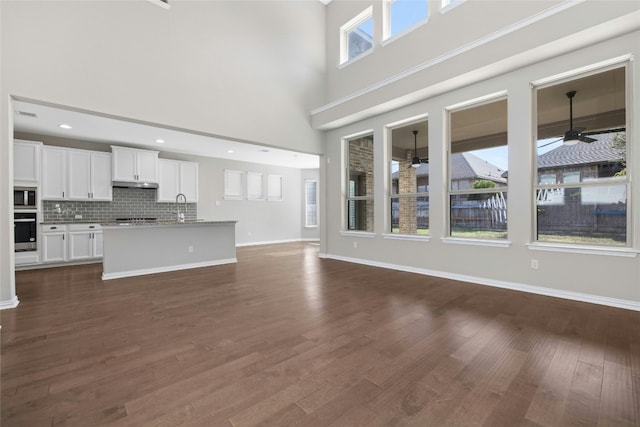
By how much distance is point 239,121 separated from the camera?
5121mm

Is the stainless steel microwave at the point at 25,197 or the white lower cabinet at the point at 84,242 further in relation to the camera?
the white lower cabinet at the point at 84,242

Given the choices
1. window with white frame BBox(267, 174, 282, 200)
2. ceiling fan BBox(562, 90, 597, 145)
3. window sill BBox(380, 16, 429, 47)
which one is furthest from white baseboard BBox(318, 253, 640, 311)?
window with white frame BBox(267, 174, 282, 200)

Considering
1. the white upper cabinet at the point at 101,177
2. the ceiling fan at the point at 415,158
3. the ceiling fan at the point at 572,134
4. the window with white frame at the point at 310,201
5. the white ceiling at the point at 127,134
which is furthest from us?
the window with white frame at the point at 310,201

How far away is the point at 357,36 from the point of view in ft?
20.5

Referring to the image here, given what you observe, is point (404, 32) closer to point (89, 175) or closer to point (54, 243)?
point (89, 175)

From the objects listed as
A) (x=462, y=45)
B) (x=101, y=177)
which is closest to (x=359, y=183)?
(x=462, y=45)

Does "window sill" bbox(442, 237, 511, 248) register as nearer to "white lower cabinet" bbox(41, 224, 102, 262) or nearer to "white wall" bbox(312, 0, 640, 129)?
"white wall" bbox(312, 0, 640, 129)

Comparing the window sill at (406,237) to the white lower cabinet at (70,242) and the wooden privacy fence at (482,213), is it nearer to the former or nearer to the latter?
the wooden privacy fence at (482,213)

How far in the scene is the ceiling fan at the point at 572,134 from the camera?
11.1ft

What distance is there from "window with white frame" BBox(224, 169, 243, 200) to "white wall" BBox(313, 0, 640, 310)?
4.15 m

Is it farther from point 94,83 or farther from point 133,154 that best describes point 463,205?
point 133,154

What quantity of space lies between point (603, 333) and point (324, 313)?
8.22ft

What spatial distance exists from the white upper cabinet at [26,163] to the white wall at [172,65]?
3003 millimetres

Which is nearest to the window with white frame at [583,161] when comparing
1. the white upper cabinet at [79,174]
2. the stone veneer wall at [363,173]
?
the stone veneer wall at [363,173]
